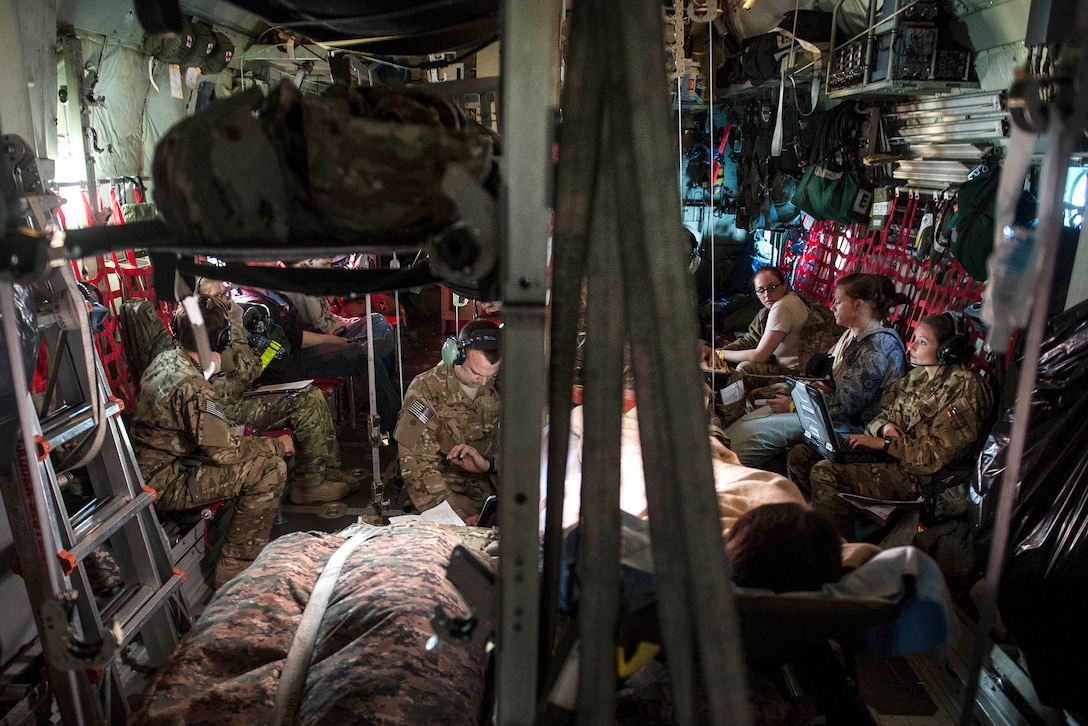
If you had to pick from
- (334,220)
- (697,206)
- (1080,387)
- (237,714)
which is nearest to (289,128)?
(334,220)

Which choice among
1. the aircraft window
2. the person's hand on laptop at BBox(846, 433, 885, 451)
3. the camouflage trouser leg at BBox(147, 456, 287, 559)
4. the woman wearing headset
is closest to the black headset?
the woman wearing headset

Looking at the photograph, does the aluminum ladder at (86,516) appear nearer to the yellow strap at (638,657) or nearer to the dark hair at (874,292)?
the yellow strap at (638,657)

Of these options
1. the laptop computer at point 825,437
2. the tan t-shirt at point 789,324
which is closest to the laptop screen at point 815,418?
the laptop computer at point 825,437

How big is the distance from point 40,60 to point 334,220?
270 cm

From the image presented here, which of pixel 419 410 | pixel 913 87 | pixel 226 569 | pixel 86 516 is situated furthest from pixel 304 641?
pixel 913 87

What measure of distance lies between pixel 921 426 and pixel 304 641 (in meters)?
3.57

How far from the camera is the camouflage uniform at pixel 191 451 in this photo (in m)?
3.97

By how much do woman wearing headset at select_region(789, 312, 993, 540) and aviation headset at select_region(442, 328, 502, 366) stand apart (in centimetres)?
213

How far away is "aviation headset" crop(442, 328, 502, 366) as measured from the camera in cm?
398

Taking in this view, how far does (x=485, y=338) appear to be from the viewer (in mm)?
3996

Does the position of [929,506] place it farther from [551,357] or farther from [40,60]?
[40,60]

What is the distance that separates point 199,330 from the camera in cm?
144

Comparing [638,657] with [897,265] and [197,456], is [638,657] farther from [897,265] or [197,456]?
[897,265]

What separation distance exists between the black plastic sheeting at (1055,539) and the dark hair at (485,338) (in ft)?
8.38
